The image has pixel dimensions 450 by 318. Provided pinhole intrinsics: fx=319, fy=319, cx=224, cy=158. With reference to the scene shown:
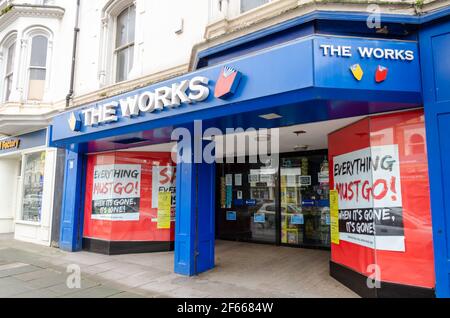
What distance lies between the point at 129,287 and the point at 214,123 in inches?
127

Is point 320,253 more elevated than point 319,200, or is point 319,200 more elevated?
point 319,200

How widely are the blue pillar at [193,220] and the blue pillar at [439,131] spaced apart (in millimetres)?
3951

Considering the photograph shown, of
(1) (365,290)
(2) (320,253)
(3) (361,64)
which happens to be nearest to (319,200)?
(2) (320,253)

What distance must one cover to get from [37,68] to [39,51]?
625 millimetres

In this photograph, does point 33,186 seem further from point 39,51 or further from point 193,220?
point 193,220

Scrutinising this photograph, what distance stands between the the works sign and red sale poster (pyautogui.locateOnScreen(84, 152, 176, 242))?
1.71 meters

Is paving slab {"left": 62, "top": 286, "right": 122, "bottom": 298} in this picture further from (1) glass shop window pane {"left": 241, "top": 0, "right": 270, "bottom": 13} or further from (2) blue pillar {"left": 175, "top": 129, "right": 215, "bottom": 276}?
(1) glass shop window pane {"left": 241, "top": 0, "right": 270, "bottom": 13}

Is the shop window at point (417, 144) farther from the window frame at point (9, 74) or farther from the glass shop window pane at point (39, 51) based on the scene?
the window frame at point (9, 74)

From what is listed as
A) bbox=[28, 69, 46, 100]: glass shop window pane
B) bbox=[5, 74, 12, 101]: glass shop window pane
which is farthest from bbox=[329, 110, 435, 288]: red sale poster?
bbox=[5, 74, 12, 101]: glass shop window pane

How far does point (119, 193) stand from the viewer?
8.41 meters

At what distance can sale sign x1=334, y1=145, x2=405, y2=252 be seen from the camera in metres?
4.57

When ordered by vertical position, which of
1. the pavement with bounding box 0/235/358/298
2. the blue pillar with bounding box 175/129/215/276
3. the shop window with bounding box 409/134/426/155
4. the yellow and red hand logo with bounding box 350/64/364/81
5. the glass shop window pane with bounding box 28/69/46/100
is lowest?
the pavement with bounding box 0/235/358/298
